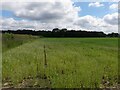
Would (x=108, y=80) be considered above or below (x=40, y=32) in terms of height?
below

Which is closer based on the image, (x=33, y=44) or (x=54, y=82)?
(x=54, y=82)

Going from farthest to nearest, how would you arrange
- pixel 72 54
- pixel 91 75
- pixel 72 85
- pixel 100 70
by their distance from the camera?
pixel 72 54, pixel 100 70, pixel 91 75, pixel 72 85

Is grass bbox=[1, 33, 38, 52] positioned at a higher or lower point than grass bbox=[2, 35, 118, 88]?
higher

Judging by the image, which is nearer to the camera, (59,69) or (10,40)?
(59,69)

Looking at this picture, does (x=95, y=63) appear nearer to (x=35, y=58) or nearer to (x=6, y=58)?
(x=35, y=58)

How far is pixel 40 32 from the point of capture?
9414mm

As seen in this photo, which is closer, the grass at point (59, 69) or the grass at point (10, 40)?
the grass at point (59, 69)

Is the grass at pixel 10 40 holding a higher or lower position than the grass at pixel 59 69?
higher

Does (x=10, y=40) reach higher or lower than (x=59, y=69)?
higher

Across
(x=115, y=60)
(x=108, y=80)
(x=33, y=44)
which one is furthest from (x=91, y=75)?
(x=33, y=44)

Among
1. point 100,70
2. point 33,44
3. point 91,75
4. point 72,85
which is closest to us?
point 72,85

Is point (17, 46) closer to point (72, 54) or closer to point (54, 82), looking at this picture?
point (72, 54)

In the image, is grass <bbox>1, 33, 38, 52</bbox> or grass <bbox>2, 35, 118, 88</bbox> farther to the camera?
grass <bbox>1, 33, 38, 52</bbox>

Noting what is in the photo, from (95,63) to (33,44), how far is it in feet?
13.3
